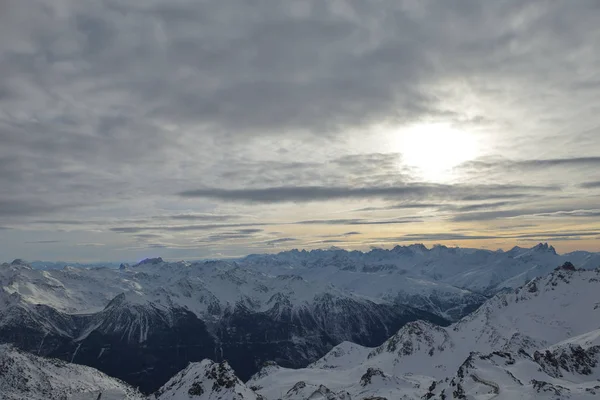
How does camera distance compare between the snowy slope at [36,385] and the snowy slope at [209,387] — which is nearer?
the snowy slope at [209,387]

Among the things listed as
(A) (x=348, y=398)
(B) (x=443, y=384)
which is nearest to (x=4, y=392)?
(A) (x=348, y=398)

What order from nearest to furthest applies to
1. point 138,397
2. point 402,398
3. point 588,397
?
point 588,397
point 402,398
point 138,397

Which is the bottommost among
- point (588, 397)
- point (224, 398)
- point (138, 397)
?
point (138, 397)

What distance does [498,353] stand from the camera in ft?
574

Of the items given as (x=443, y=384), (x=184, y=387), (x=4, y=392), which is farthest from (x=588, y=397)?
(x=4, y=392)

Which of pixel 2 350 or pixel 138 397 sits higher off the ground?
pixel 2 350

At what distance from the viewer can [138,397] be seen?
188 metres

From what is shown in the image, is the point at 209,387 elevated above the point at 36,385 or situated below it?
above

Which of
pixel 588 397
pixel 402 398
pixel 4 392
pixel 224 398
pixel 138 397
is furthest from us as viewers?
pixel 138 397

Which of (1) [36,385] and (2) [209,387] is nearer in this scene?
(2) [209,387]

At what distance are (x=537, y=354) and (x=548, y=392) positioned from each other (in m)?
85.3

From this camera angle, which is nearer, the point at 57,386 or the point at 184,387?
the point at 184,387

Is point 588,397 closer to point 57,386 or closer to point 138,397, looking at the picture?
point 138,397

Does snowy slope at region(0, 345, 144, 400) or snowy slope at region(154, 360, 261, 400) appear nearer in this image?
snowy slope at region(154, 360, 261, 400)
